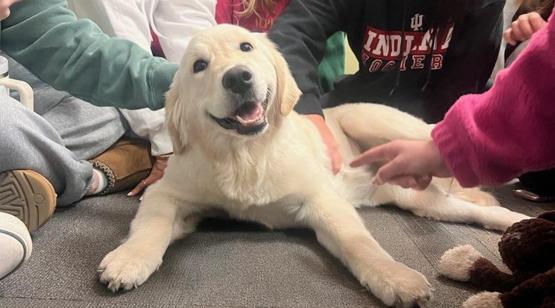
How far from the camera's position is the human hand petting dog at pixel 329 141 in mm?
1399

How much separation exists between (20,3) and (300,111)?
2.61 feet

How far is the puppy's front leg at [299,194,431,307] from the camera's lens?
32.6 inches

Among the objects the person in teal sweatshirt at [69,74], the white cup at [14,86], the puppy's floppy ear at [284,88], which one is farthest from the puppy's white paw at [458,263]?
the white cup at [14,86]

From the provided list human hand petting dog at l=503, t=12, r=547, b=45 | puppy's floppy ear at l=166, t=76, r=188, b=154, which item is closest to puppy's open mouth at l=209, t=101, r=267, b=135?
puppy's floppy ear at l=166, t=76, r=188, b=154

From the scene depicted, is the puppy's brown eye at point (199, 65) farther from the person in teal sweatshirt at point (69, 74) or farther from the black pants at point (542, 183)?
the black pants at point (542, 183)

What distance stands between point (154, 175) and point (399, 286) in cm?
95

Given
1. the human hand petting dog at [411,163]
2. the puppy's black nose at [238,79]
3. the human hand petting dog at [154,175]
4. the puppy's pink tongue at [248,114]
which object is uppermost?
the human hand petting dog at [411,163]

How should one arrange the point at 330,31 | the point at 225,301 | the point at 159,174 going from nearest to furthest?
the point at 225,301, the point at 159,174, the point at 330,31

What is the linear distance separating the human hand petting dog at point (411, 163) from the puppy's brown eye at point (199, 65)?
0.43 metres

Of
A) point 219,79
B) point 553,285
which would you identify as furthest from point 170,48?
point 553,285

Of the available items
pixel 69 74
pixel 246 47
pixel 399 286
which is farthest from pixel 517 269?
pixel 69 74

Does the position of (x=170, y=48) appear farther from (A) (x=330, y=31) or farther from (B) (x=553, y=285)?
(B) (x=553, y=285)

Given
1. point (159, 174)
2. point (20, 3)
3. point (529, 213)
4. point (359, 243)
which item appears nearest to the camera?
point (359, 243)

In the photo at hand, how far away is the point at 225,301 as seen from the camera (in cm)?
84
